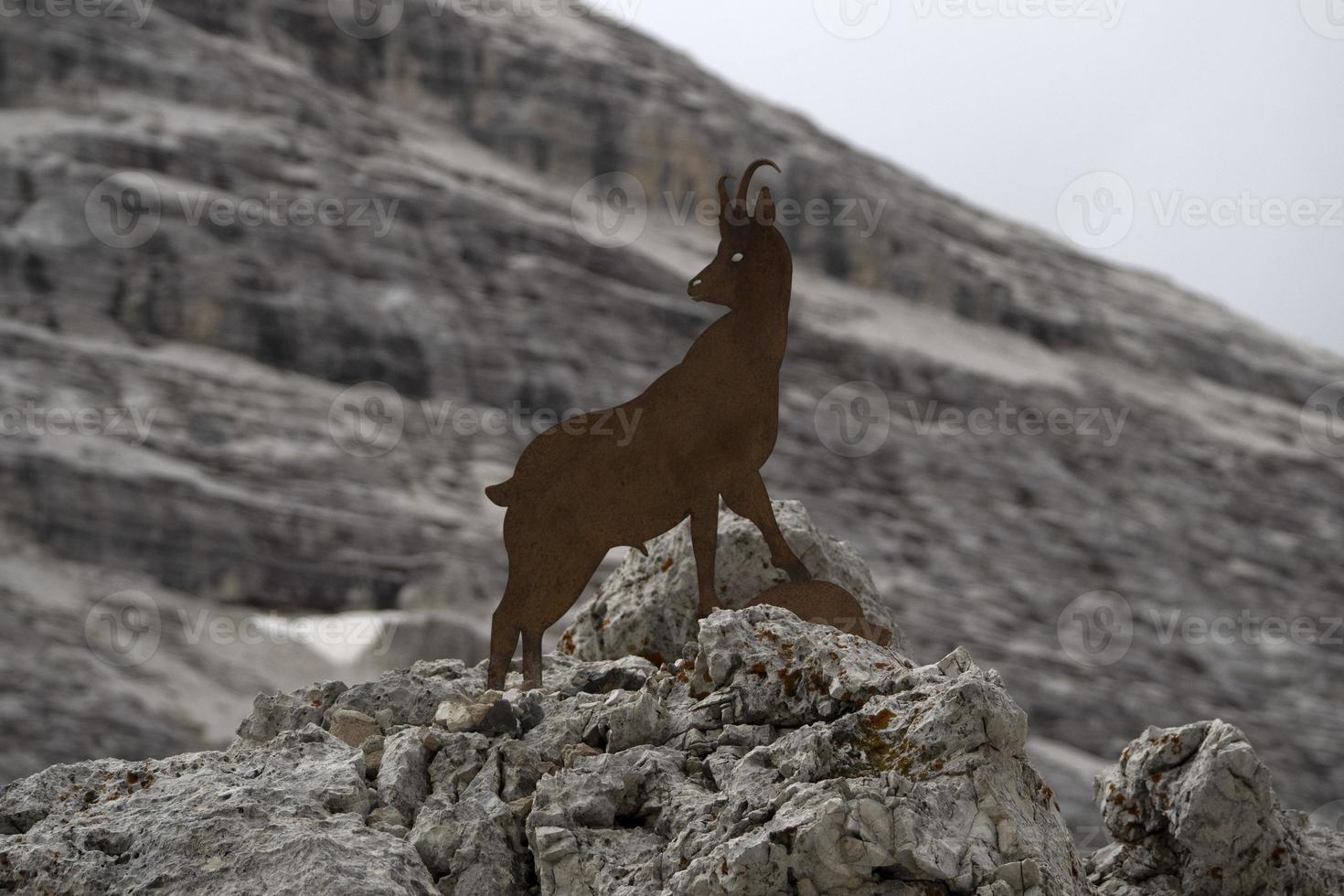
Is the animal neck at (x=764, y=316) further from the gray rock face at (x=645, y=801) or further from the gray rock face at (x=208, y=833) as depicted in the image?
the gray rock face at (x=208, y=833)

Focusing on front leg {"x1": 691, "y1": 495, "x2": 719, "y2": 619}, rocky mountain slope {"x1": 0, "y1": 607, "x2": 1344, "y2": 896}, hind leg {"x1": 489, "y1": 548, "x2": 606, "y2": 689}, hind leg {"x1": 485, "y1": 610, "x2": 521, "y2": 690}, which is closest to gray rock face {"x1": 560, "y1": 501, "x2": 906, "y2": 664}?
front leg {"x1": 691, "y1": 495, "x2": 719, "y2": 619}

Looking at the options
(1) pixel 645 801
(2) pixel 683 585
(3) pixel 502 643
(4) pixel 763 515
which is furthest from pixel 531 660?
(1) pixel 645 801

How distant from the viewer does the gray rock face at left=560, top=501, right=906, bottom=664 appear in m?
7.84

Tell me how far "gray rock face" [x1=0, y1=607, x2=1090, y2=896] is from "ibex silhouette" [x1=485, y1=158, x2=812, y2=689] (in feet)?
3.74

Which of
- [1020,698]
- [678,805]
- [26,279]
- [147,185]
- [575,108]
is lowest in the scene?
[1020,698]

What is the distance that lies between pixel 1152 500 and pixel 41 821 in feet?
96.1

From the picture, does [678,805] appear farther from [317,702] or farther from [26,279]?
[26,279]

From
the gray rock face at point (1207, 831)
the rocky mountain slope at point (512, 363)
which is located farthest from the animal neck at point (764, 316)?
the rocky mountain slope at point (512, 363)

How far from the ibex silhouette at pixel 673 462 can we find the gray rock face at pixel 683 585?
0.65 meters

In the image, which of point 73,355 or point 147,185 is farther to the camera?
point 147,185

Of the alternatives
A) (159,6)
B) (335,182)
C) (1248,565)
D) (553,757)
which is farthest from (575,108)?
(553,757)

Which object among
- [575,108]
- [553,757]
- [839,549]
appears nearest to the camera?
[553,757]

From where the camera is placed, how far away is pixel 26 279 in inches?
944

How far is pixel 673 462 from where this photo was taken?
7.10 metres
